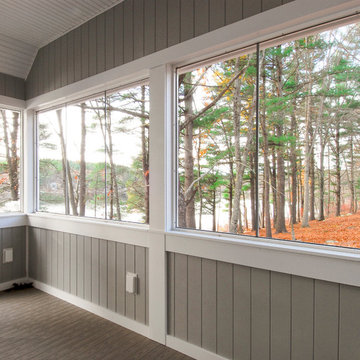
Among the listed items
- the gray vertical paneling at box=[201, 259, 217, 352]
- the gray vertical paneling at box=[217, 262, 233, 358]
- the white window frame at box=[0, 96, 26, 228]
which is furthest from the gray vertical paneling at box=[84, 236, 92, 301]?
the gray vertical paneling at box=[217, 262, 233, 358]

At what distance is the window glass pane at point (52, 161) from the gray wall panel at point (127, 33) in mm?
371

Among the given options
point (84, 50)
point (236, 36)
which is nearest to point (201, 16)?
point (236, 36)

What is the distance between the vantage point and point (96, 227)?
292 centimetres

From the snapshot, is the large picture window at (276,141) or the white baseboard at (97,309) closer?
the large picture window at (276,141)

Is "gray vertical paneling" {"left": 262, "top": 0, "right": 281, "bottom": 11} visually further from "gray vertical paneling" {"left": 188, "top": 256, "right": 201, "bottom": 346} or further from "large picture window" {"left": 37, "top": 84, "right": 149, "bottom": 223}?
"gray vertical paneling" {"left": 188, "top": 256, "right": 201, "bottom": 346}

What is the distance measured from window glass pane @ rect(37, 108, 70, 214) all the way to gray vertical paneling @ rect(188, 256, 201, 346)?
1.90 m

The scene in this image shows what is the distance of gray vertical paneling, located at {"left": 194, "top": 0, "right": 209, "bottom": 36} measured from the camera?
2.08m

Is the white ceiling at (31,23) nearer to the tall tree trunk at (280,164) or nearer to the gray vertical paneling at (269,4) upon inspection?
the gray vertical paneling at (269,4)

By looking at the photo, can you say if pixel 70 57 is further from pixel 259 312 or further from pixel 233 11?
pixel 259 312

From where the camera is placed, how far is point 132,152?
288 centimetres

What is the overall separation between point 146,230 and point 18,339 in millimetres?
1407

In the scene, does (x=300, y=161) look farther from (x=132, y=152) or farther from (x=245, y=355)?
(x=132, y=152)

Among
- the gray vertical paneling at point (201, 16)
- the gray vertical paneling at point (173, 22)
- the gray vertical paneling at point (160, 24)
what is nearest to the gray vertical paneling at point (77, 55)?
the gray vertical paneling at point (160, 24)

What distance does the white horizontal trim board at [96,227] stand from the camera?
8.45 ft
